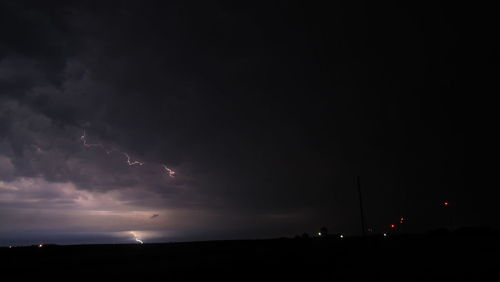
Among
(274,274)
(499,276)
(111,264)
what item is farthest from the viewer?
(111,264)

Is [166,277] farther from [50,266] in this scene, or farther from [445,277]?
[445,277]

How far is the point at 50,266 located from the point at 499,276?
855 inches

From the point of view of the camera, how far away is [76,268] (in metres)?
19.3

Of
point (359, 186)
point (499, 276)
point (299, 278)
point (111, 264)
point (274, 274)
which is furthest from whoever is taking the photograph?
point (359, 186)

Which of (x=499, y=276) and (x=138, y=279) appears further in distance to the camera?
(x=138, y=279)

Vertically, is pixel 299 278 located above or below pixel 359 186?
below

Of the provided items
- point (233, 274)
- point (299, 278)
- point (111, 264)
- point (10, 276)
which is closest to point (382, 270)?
point (299, 278)

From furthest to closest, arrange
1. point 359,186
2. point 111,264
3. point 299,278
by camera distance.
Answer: point 359,186, point 111,264, point 299,278

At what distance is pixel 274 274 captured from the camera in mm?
16375

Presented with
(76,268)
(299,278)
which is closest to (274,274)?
(299,278)

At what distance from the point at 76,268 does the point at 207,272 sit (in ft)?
24.7

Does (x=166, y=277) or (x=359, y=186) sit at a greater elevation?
(x=359, y=186)

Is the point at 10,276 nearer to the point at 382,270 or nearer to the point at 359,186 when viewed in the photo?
the point at 382,270

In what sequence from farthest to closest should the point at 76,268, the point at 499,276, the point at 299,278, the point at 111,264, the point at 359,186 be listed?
the point at 359,186 → the point at 111,264 → the point at 76,268 → the point at 299,278 → the point at 499,276
